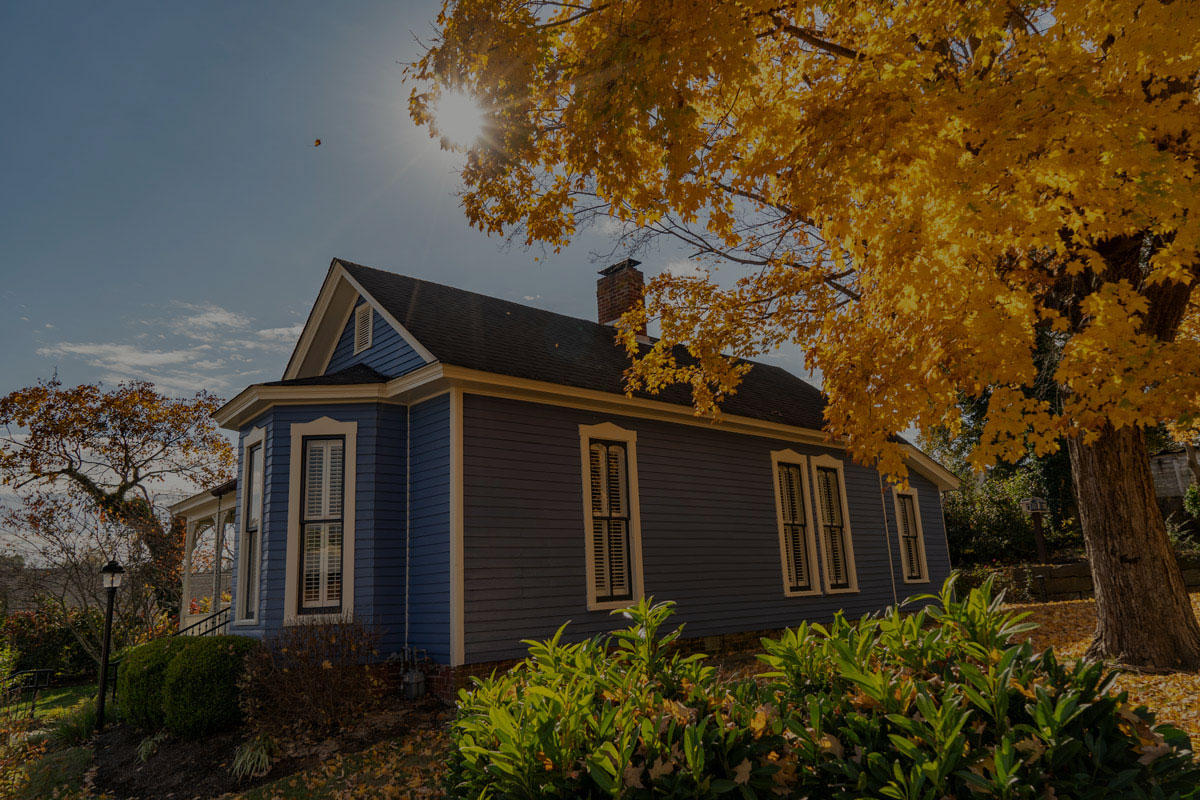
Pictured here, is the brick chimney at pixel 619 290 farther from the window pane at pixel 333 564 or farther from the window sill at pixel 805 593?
the window pane at pixel 333 564

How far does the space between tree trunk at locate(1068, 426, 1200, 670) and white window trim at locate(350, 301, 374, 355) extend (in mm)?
9368

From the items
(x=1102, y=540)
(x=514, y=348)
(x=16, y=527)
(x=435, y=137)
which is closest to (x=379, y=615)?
(x=514, y=348)

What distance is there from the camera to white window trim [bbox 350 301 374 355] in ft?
38.5

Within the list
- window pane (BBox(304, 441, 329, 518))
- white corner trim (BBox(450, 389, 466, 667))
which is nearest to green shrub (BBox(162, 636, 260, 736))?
window pane (BBox(304, 441, 329, 518))

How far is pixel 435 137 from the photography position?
24.1 ft

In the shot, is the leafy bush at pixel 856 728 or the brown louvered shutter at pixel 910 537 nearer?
the leafy bush at pixel 856 728

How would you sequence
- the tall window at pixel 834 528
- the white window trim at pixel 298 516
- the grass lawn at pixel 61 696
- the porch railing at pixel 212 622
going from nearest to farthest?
the white window trim at pixel 298 516, the porch railing at pixel 212 622, the tall window at pixel 834 528, the grass lawn at pixel 61 696

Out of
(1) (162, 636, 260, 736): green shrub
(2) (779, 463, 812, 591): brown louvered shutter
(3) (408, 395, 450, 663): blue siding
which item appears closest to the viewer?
(1) (162, 636, 260, 736): green shrub

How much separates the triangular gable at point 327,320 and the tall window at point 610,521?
3.61 m

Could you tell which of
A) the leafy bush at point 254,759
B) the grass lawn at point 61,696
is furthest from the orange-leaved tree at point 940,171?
the grass lawn at point 61,696

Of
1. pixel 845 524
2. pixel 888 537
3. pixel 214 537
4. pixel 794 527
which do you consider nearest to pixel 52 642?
pixel 214 537

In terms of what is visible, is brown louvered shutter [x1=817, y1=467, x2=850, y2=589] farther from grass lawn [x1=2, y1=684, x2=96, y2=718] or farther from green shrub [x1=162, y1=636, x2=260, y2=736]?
grass lawn [x1=2, y1=684, x2=96, y2=718]

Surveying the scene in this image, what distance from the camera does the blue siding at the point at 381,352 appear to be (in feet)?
35.0

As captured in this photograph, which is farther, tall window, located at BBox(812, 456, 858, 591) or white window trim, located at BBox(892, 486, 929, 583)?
white window trim, located at BBox(892, 486, 929, 583)
